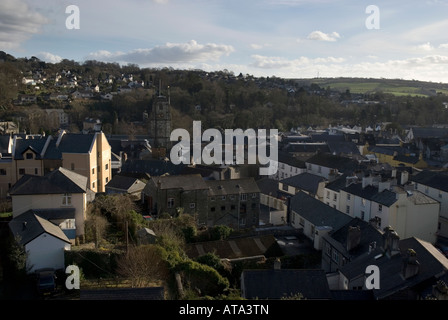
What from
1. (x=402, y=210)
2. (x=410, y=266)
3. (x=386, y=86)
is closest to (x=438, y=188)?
(x=402, y=210)

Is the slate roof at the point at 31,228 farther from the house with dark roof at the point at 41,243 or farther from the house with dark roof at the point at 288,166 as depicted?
the house with dark roof at the point at 288,166

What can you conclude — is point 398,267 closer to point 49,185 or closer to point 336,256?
point 336,256

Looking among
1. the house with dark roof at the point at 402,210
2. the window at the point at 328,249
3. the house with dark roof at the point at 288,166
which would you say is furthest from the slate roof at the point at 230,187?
the house with dark roof at the point at 288,166

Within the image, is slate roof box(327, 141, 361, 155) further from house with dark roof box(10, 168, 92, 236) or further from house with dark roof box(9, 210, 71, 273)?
house with dark roof box(9, 210, 71, 273)

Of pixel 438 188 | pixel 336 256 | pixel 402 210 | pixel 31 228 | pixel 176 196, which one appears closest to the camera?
pixel 31 228

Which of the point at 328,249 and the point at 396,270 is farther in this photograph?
the point at 328,249

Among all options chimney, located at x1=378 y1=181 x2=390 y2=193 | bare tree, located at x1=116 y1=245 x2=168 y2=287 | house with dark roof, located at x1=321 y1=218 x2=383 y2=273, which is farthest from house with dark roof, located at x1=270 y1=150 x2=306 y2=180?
bare tree, located at x1=116 y1=245 x2=168 y2=287
